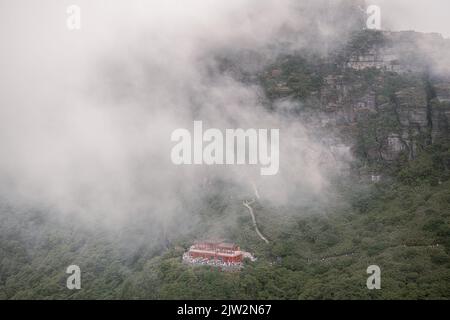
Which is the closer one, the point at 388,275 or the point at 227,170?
the point at 388,275

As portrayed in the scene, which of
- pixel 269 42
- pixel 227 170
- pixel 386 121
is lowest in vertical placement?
pixel 227 170

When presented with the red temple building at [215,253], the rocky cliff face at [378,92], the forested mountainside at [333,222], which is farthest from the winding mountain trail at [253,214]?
the rocky cliff face at [378,92]

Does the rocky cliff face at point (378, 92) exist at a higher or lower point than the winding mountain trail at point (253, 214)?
higher

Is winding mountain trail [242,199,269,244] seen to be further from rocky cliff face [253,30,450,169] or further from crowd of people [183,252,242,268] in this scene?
rocky cliff face [253,30,450,169]

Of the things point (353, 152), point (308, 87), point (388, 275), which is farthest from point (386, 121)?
point (388, 275)

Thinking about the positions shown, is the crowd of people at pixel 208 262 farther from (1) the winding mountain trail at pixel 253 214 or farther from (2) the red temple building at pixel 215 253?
(1) the winding mountain trail at pixel 253 214

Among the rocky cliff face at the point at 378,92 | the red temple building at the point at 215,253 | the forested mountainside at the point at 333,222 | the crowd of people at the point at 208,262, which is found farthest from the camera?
the rocky cliff face at the point at 378,92

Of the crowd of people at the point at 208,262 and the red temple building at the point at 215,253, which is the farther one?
the red temple building at the point at 215,253
